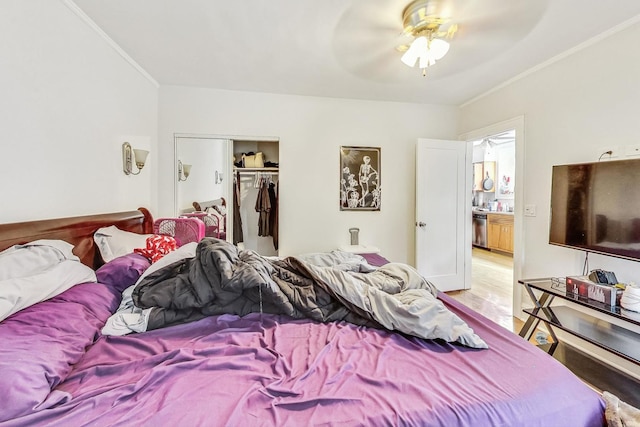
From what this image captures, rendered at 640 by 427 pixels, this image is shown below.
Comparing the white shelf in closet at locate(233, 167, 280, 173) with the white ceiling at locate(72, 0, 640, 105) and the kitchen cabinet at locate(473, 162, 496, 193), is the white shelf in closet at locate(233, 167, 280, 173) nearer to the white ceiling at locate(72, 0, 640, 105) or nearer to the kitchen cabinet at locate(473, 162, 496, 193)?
the white ceiling at locate(72, 0, 640, 105)

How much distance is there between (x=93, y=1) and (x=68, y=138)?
2.83ft

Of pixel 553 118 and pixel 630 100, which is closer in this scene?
pixel 630 100

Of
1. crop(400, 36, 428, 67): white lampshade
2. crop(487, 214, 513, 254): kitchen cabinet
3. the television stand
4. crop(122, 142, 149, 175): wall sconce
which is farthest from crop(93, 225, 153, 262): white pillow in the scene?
crop(487, 214, 513, 254): kitchen cabinet

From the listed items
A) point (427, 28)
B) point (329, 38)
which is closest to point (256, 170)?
point (329, 38)

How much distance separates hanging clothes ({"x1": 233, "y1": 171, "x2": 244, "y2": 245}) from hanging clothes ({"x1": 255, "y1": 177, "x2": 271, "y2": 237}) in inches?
8.8

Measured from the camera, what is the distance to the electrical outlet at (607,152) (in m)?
2.00

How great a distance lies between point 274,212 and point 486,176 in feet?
18.3

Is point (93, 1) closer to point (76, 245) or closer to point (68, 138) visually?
point (68, 138)

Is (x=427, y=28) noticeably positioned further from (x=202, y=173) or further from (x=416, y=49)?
(x=202, y=173)

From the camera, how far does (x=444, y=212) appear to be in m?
3.52

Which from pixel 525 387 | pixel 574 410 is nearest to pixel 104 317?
pixel 525 387

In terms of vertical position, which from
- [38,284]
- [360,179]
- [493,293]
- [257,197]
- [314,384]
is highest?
[360,179]

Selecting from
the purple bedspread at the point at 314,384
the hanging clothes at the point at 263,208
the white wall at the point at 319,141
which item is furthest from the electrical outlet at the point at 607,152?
the hanging clothes at the point at 263,208

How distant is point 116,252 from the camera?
70.1 inches
